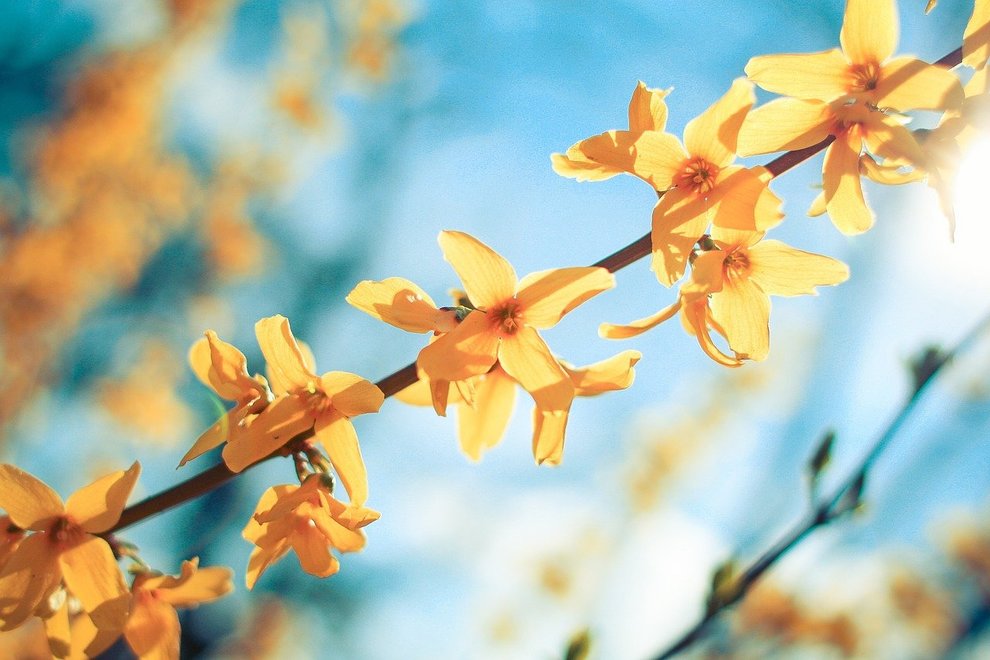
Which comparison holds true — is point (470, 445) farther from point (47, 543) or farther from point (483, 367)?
point (47, 543)

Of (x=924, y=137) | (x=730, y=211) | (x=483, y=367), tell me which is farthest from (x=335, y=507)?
(x=924, y=137)

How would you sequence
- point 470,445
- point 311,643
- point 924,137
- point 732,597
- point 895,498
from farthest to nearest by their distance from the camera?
1. point 311,643
2. point 895,498
3. point 470,445
4. point 732,597
5. point 924,137

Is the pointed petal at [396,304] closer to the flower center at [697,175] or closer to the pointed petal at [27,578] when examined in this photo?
the flower center at [697,175]

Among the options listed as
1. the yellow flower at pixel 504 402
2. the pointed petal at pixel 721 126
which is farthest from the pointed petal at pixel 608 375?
the pointed petal at pixel 721 126

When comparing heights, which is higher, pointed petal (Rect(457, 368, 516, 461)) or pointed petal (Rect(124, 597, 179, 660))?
pointed petal (Rect(457, 368, 516, 461))

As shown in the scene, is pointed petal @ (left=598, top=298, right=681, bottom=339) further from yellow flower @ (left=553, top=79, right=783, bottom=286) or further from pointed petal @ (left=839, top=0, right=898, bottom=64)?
pointed petal @ (left=839, top=0, right=898, bottom=64)

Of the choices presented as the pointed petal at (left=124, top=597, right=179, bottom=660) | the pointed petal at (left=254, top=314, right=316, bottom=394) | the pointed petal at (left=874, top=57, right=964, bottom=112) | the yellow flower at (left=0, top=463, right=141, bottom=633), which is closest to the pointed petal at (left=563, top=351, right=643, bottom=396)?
the pointed petal at (left=254, top=314, right=316, bottom=394)
